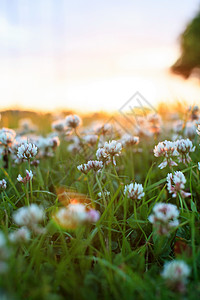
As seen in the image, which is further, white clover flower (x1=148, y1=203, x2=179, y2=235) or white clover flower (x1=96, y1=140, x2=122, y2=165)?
white clover flower (x1=96, y1=140, x2=122, y2=165)

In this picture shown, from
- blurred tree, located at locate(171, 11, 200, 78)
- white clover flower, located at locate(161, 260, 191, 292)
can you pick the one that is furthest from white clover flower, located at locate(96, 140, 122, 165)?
blurred tree, located at locate(171, 11, 200, 78)

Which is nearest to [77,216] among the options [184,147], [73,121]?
[184,147]

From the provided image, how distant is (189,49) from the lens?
18703 mm

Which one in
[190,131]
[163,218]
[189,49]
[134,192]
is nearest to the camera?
[163,218]

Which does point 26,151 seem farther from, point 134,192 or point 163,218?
point 163,218

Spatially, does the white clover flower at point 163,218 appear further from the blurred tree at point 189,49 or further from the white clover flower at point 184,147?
the blurred tree at point 189,49

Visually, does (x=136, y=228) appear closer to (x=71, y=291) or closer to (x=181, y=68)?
(x=71, y=291)

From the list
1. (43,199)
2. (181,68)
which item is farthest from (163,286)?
(181,68)

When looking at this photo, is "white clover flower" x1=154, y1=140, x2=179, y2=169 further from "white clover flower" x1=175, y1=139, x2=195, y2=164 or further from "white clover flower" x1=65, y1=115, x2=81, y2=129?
"white clover flower" x1=65, y1=115, x2=81, y2=129

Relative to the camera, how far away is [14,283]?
73cm

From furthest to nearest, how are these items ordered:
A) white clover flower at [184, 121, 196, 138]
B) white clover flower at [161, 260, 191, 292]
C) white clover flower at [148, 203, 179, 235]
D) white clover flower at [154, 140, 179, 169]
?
white clover flower at [184, 121, 196, 138]
white clover flower at [154, 140, 179, 169]
white clover flower at [148, 203, 179, 235]
white clover flower at [161, 260, 191, 292]

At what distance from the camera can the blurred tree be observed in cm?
1786

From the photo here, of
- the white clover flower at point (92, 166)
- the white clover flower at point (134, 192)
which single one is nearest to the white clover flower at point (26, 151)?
the white clover flower at point (92, 166)

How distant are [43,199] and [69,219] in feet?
1.97
